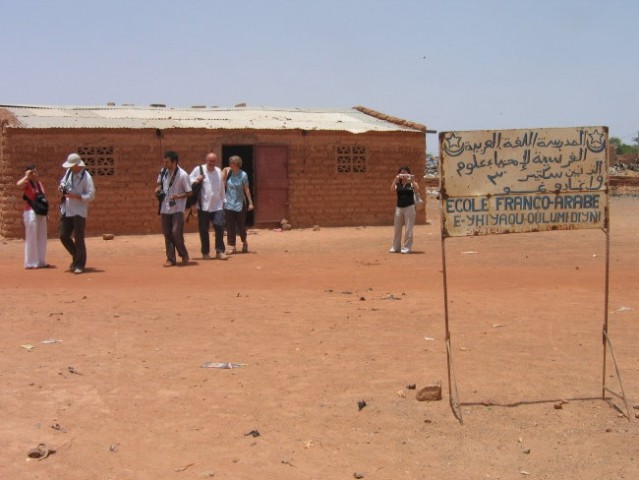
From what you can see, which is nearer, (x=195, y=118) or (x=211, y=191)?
(x=211, y=191)

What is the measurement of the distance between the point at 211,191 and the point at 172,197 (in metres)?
0.88

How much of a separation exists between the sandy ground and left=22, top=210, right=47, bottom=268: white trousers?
116 cm

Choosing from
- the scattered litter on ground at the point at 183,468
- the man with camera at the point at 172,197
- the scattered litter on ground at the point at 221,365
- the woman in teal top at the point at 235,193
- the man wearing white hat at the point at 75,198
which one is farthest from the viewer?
the woman in teal top at the point at 235,193

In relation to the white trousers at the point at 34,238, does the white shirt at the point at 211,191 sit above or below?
above

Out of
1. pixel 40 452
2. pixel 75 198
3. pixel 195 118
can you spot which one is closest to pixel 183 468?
pixel 40 452

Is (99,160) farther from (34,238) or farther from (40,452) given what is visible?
(40,452)

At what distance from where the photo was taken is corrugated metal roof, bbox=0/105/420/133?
1978cm

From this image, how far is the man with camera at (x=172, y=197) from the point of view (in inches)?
507

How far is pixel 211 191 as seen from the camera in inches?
535

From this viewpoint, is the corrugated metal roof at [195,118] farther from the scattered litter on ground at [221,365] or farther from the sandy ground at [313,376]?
the scattered litter on ground at [221,365]

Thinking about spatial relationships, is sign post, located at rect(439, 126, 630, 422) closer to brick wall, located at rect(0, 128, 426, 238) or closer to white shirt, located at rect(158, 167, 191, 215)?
white shirt, located at rect(158, 167, 191, 215)

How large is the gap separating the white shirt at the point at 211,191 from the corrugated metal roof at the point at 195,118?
6.41 meters

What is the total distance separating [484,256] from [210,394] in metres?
9.16

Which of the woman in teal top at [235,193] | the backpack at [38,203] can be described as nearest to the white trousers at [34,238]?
the backpack at [38,203]
